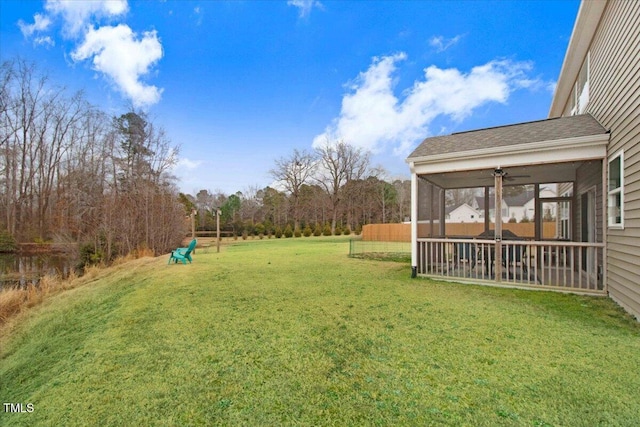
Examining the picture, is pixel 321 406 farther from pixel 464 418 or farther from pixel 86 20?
pixel 86 20

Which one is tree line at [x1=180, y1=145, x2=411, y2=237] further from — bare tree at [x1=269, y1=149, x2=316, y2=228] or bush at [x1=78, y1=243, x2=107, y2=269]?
bush at [x1=78, y1=243, x2=107, y2=269]

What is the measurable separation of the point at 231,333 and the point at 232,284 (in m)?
2.96

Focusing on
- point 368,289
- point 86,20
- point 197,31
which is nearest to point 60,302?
point 368,289

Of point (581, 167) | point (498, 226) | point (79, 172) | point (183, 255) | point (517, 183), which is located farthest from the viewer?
point (79, 172)

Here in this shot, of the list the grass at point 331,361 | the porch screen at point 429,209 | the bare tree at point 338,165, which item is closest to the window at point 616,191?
the grass at point 331,361

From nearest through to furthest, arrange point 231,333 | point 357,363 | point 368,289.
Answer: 1. point 357,363
2. point 231,333
3. point 368,289

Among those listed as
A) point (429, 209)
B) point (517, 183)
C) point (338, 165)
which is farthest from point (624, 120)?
point (338, 165)

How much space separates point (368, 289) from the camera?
20.0 feet

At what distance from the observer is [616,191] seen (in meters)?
4.82

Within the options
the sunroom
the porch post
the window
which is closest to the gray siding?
the window

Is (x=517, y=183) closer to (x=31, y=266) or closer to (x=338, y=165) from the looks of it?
(x=31, y=266)

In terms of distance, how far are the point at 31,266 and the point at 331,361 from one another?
18.0 meters

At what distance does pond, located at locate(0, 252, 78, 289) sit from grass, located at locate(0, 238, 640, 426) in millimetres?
8110

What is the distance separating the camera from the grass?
2285 millimetres
